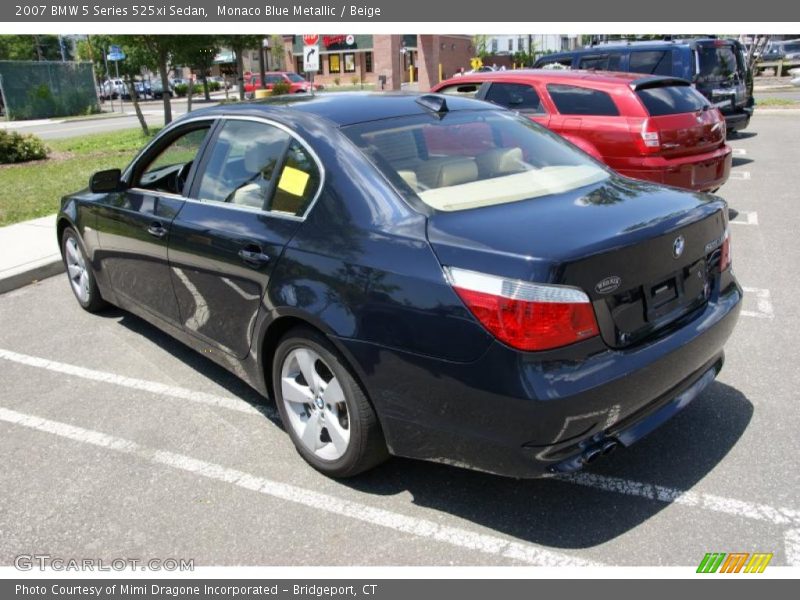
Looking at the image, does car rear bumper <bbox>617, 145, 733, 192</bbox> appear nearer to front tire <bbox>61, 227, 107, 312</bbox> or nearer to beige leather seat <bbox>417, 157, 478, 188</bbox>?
beige leather seat <bbox>417, 157, 478, 188</bbox>

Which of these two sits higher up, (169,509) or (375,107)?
(375,107)

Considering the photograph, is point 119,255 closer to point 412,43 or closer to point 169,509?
point 169,509

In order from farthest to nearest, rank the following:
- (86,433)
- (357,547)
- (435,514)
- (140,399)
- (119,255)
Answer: (119,255) < (140,399) < (86,433) < (435,514) < (357,547)

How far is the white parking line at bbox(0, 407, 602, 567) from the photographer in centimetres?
276

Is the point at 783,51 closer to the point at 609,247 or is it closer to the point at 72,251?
the point at 72,251

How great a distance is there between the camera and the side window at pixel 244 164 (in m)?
3.47

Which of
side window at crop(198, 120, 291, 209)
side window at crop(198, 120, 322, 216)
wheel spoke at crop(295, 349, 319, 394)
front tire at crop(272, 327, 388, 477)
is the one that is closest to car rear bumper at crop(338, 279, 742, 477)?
front tire at crop(272, 327, 388, 477)

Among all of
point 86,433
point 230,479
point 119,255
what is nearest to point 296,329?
point 230,479

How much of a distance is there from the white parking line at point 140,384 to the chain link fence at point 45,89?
3262cm

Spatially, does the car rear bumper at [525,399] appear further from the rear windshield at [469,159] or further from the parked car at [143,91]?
the parked car at [143,91]

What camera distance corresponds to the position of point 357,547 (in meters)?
2.84

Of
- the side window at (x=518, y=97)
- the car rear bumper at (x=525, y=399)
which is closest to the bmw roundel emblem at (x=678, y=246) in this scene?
the car rear bumper at (x=525, y=399)

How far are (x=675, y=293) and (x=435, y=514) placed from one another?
1.39 m

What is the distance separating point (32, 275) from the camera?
679 centimetres
